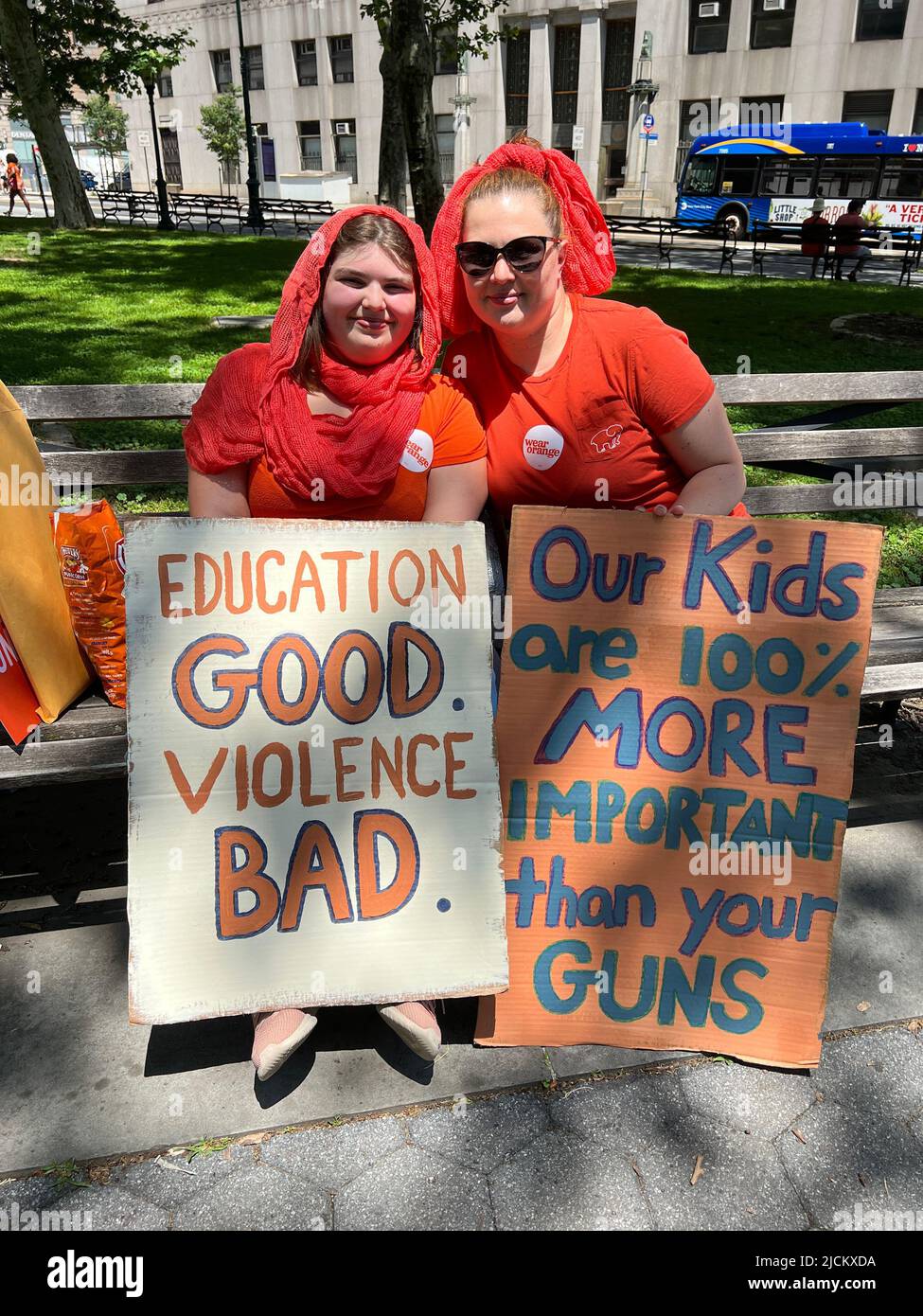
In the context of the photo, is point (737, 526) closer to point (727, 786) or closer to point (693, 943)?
point (727, 786)

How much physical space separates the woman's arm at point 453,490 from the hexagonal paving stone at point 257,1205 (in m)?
1.49

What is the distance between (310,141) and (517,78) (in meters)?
13.5

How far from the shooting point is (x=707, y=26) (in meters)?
34.8

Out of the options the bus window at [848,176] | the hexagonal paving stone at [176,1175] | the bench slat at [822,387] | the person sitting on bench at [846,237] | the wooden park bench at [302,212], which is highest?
the bus window at [848,176]

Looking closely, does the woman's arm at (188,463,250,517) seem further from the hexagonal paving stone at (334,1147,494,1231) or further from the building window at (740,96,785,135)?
the building window at (740,96,785,135)

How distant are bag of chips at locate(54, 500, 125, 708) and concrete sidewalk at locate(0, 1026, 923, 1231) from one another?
125 cm

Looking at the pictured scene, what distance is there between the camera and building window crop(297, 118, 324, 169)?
155 feet

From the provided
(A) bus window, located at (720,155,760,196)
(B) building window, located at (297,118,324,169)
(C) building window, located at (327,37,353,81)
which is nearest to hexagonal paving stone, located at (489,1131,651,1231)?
(A) bus window, located at (720,155,760,196)

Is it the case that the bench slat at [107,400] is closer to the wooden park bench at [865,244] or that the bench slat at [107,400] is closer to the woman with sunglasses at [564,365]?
the woman with sunglasses at [564,365]

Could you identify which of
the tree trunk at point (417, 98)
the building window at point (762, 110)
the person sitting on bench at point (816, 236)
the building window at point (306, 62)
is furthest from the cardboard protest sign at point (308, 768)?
the building window at point (306, 62)

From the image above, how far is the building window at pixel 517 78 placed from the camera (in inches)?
1500

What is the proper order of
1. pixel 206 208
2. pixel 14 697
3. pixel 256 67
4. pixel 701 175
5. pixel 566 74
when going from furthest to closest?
pixel 256 67 → pixel 566 74 → pixel 206 208 → pixel 701 175 → pixel 14 697

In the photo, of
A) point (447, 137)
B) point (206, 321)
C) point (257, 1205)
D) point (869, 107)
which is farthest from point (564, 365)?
point (447, 137)

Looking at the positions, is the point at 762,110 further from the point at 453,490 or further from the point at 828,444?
the point at 453,490
